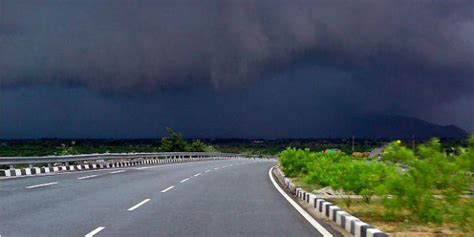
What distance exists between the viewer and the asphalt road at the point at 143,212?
11.0m

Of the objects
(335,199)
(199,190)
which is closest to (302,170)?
(199,190)

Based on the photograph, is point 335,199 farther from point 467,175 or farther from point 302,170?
point 302,170

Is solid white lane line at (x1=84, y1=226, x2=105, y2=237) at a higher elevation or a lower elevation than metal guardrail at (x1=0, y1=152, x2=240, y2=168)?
lower

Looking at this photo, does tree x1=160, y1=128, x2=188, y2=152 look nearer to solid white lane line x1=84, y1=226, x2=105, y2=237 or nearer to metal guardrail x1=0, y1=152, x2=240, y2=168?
metal guardrail x1=0, y1=152, x2=240, y2=168

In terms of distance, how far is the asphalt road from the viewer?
1104 cm

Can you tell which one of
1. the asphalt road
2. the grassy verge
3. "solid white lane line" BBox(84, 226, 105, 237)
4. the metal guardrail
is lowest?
"solid white lane line" BBox(84, 226, 105, 237)

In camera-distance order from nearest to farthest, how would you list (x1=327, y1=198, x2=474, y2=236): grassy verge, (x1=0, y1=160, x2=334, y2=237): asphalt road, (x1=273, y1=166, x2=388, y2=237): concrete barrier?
(x1=273, y1=166, x2=388, y2=237): concrete barrier < (x1=327, y1=198, x2=474, y2=236): grassy verge < (x1=0, y1=160, x2=334, y2=237): asphalt road

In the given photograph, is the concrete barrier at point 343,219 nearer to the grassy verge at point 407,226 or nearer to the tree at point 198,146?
the grassy verge at point 407,226

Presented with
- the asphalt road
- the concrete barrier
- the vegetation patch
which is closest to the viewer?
the concrete barrier

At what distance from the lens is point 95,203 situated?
51.0 ft

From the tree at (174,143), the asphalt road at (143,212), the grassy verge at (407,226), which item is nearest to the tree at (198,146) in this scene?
the tree at (174,143)

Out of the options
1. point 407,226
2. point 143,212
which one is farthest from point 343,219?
point 143,212

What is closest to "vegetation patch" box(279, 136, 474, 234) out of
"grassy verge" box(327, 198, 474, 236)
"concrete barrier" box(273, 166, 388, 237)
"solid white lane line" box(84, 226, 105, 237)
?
"grassy verge" box(327, 198, 474, 236)

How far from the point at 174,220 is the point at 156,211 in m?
1.70
